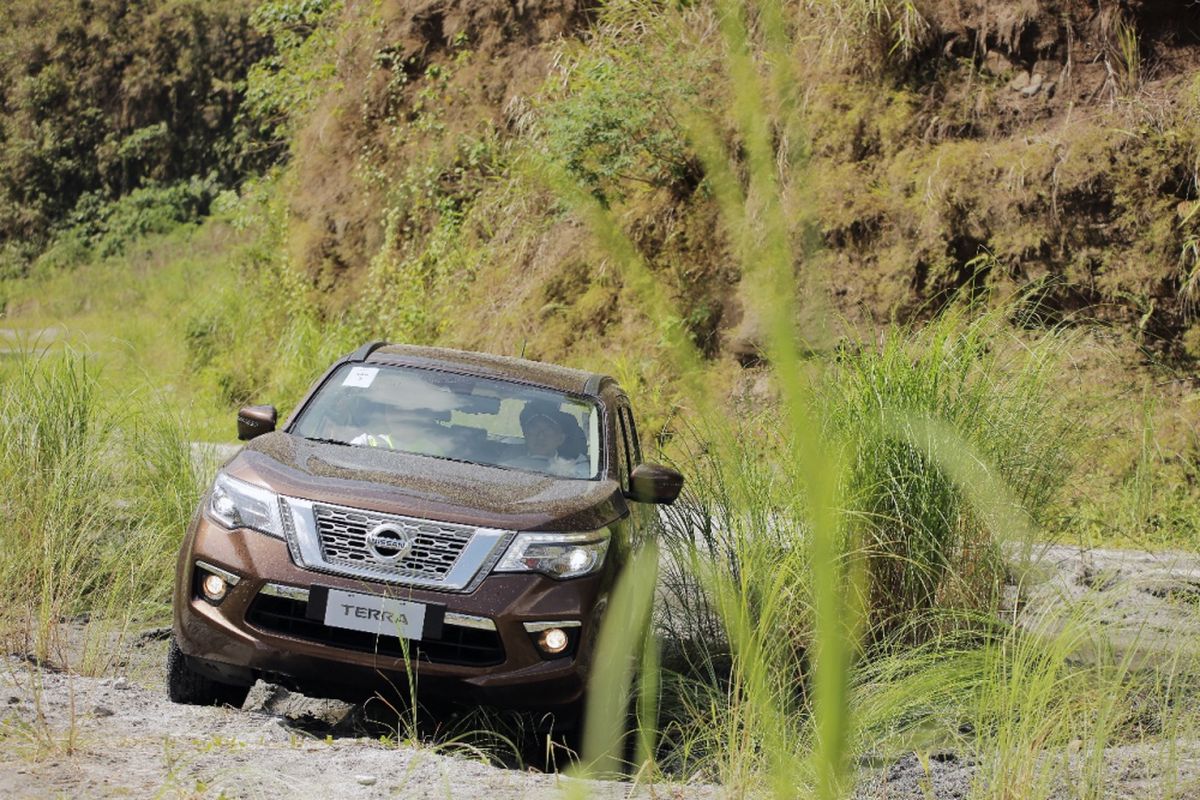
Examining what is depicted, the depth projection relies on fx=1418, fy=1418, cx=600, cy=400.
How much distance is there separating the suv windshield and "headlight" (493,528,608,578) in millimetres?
850

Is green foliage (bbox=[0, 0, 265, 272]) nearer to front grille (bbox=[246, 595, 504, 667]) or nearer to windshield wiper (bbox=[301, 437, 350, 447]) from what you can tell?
windshield wiper (bbox=[301, 437, 350, 447])

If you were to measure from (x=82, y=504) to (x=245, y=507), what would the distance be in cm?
217

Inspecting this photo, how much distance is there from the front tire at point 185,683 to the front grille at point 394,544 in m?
0.74

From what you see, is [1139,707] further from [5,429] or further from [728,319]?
[728,319]

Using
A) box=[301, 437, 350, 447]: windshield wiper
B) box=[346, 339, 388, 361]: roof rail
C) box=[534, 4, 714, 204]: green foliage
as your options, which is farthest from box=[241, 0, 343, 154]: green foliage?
box=[301, 437, 350, 447]: windshield wiper

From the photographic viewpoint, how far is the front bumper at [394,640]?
478 centimetres

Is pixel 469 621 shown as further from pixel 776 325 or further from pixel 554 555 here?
pixel 776 325

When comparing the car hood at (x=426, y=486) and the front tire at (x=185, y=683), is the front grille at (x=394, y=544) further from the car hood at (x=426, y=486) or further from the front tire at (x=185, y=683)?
the front tire at (x=185, y=683)

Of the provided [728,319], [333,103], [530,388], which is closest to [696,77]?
[728,319]

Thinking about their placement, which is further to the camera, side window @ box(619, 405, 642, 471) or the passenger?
side window @ box(619, 405, 642, 471)

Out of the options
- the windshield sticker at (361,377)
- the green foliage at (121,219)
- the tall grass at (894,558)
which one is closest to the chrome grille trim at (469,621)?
the tall grass at (894,558)

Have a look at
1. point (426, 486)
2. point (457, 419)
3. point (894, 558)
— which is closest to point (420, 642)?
point (426, 486)

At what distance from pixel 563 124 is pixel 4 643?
848 centimetres

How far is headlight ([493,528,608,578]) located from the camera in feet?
16.1
